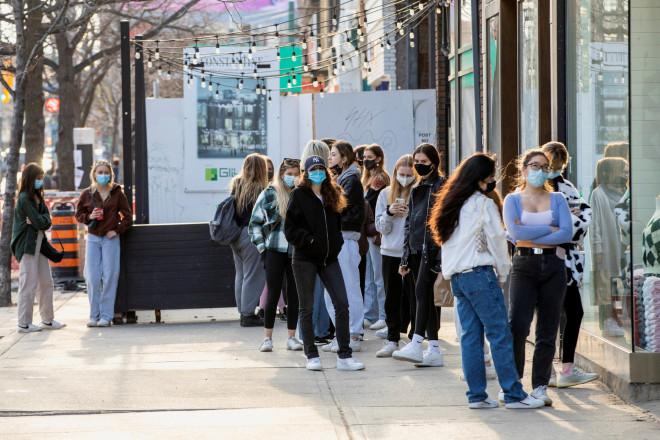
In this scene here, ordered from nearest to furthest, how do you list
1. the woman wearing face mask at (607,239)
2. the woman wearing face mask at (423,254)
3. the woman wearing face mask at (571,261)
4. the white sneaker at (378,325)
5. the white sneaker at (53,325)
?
the woman wearing face mask at (571,261)
the woman wearing face mask at (607,239)
the woman wearing face mask at (423,254)
the white sneaker at (378,325)
the white sneaker at (53,325)

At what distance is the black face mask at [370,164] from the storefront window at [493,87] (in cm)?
169

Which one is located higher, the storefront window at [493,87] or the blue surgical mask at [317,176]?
the storefront window at [493,87]

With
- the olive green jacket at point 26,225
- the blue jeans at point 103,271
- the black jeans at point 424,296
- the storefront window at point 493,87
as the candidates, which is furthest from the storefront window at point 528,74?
the olive green jacket at point 26,225

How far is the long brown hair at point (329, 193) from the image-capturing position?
839cm

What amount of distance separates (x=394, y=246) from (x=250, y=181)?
2.41 m

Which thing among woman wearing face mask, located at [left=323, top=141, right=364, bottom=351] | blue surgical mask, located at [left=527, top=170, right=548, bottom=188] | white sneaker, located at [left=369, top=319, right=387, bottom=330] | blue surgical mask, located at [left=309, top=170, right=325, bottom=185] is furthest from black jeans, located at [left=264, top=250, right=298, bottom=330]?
blue surgical mask, located at [left=527, top=170, right=548, bottom=188]

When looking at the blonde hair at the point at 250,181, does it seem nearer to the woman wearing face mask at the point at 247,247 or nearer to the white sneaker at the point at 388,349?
the woman wearing face mask at the point at 247,247

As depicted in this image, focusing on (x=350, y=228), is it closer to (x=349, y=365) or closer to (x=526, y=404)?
(x=349, y=365)

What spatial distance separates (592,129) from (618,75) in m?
0.70

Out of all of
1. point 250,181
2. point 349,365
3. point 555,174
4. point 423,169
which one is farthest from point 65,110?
point 555,174

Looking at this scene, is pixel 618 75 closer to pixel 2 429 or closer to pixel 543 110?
pixel 543 110

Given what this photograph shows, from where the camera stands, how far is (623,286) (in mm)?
7422

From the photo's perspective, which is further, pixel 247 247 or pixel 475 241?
pixel 247 247

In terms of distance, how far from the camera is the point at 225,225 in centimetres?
1102
